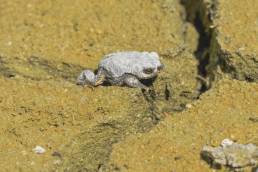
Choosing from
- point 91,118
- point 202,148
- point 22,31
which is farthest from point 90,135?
point 22,31

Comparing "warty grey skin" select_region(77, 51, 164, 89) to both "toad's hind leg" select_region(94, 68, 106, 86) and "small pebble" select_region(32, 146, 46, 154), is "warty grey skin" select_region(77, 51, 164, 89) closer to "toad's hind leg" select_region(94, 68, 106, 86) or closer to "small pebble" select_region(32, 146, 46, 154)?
"toad's hind leg" select_region(94, 68, 106, 86)

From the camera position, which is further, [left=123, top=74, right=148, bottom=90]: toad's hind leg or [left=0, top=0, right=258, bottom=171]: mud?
[left=123, top=74, right=148, bottom=90]: toad's hind leg

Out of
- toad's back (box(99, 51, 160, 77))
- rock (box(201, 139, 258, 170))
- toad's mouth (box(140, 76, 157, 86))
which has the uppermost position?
toad's back (box(99, 51, 160, 77))

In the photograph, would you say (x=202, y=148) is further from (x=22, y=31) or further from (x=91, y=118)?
(x=22, y=31)

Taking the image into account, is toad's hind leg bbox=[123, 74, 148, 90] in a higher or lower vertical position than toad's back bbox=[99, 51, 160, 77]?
lower

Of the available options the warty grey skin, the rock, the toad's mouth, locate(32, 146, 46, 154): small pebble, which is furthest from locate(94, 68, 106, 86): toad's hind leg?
the rock

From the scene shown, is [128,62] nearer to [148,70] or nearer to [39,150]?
[148,70]

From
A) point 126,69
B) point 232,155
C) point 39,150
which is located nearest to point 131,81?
point 126,69
